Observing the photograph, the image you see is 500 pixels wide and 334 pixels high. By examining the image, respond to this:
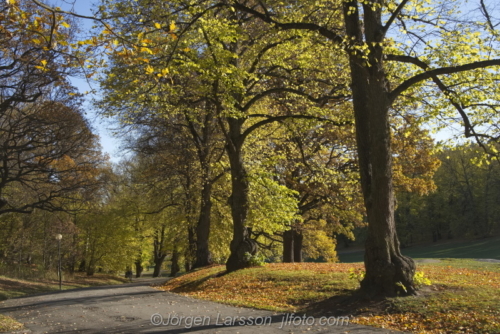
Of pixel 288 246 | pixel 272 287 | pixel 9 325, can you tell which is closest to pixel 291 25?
pixel 272 287

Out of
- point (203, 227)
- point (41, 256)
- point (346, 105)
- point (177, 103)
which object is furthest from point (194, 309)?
point (41, 256)

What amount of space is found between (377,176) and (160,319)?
5482mm

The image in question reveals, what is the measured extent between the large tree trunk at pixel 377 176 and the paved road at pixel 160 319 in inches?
68.8

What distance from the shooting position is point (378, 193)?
962 cm

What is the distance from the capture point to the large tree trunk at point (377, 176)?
9344 millimetres

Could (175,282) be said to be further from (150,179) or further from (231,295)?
(231,295)

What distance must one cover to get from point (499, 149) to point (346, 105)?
5016 mm

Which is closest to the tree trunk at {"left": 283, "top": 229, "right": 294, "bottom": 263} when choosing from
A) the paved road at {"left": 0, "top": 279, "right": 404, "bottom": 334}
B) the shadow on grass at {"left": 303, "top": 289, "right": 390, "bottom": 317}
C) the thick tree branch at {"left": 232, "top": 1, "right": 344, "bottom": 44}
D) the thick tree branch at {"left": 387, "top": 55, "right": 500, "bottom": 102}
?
the paved road at {"left": 0, "top": 279, "right": 404, "bottom": 334}

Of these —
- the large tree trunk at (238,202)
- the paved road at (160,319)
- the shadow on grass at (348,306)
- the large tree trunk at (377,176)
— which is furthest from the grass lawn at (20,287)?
the large tree trunk at (238,202)

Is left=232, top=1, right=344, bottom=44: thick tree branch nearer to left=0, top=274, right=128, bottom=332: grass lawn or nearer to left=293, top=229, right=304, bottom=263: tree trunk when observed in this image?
left=0, top=274, right=128, bottom=332: grass lawn

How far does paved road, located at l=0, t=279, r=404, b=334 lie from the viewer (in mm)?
7691

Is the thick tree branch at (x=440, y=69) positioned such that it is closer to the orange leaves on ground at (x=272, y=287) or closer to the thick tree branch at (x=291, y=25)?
the thick tree branch at (x=291, y=25)

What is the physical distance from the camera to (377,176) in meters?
9.66

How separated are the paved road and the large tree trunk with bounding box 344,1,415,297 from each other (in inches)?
68.8
